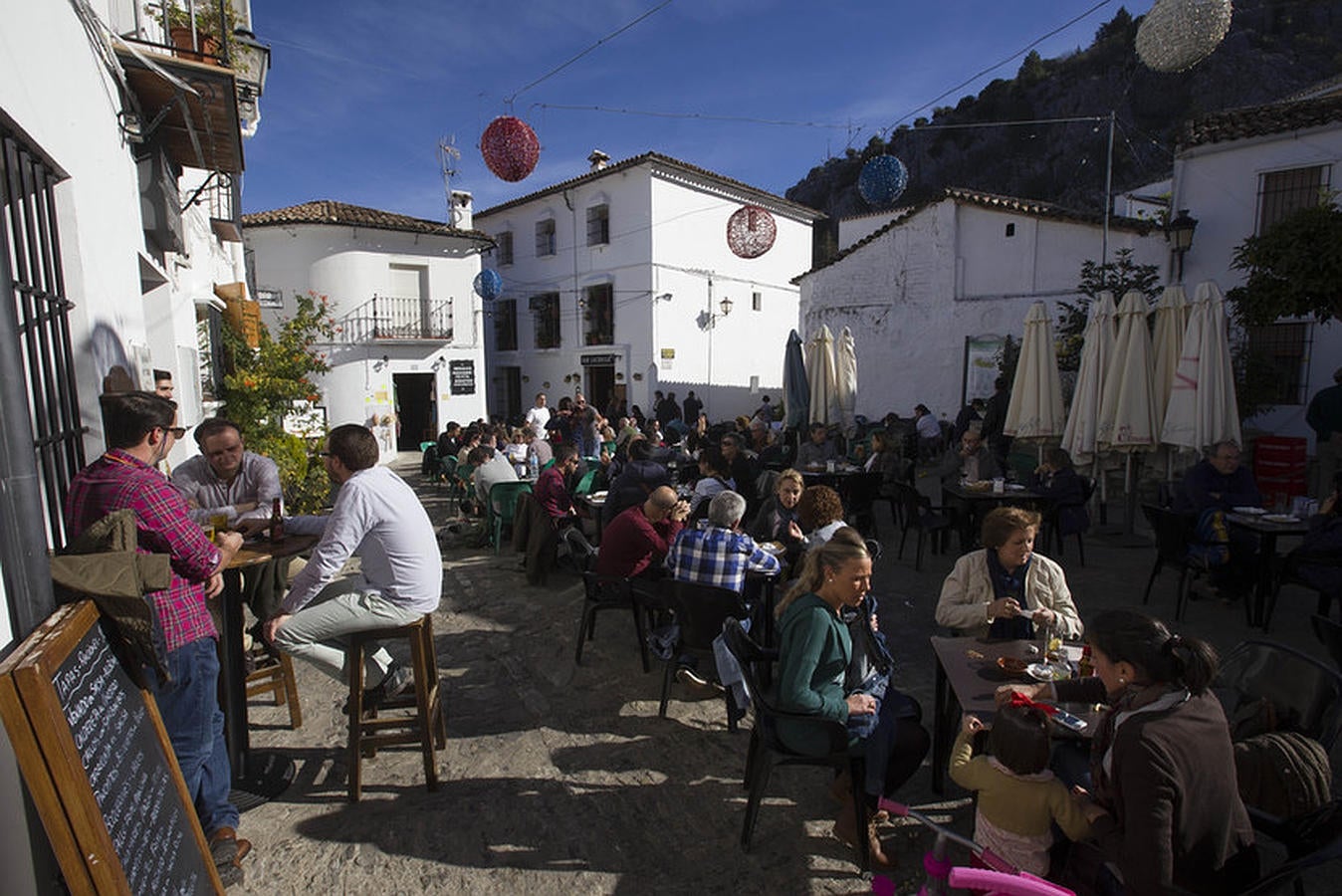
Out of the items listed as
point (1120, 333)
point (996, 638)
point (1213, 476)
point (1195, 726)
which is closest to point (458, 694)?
point (996, 638)

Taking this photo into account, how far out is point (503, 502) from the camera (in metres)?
7.66

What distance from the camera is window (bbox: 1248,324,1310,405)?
10281 mm

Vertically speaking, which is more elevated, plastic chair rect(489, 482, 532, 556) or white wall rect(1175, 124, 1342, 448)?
white wall rect(1175, 124, 1342, 448)

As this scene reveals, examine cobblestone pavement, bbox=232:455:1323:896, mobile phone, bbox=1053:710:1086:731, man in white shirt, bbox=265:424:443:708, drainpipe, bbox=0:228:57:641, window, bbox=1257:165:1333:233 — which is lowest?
cobblestone pavement, bbox=232:455:1323:896

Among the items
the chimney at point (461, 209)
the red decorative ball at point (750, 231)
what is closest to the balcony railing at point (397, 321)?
the chimney at point (461, 209)

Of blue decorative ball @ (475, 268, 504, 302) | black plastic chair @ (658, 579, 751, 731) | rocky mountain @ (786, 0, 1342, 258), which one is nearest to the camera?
black plastic chair @ (658, 579, 751, 731)

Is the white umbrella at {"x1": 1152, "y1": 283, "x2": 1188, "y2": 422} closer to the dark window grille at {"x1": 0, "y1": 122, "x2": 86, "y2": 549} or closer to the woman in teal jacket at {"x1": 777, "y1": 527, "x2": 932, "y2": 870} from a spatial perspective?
the woman in teal jacket at {"x1": 777, "y1": 527, "x2": 932, "y2": 870}

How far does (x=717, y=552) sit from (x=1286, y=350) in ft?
38.1

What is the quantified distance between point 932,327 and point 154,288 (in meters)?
14.0

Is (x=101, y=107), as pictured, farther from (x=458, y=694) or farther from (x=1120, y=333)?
(x=1120, y=333)

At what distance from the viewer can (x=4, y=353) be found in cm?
185

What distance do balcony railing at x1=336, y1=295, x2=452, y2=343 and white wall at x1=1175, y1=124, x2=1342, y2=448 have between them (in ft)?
53.9

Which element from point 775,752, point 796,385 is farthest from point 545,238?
point 775,752

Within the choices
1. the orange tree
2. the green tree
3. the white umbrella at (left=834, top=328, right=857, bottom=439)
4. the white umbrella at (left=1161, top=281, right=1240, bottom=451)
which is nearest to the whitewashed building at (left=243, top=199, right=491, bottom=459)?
the orange tree
